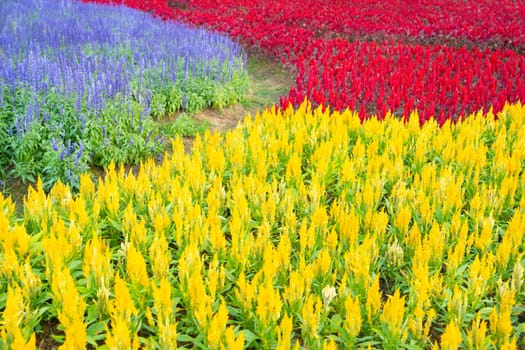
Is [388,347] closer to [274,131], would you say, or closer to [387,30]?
[274,131]

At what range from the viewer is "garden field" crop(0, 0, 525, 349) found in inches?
130

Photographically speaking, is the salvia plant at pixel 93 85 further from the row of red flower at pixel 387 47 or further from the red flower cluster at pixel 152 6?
the red flower cluster at pixel 152 6

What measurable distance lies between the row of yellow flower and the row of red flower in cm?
230

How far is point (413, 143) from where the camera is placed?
5.90 m

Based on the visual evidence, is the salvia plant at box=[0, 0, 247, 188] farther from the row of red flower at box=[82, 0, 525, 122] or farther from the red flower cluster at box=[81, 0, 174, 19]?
the red flower cluster at box=[81, 0, 174, 19]

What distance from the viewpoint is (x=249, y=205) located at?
4727mm

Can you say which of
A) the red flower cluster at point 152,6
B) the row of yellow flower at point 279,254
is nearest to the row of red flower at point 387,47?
the red flower cluster at point 152,6

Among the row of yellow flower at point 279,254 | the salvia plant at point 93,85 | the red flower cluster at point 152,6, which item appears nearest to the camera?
the row of yellow flower at point 279,254

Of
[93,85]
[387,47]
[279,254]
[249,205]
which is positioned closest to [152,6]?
[387,47]

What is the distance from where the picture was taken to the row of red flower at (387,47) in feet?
27.4

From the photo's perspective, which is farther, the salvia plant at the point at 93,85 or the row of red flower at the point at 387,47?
the row of red flower at the point at 387,47

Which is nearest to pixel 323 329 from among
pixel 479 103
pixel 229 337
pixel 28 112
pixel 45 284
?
pixel 229 337

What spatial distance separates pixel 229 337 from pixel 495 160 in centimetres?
371

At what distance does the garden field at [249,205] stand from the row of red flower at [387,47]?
0.25 ft
